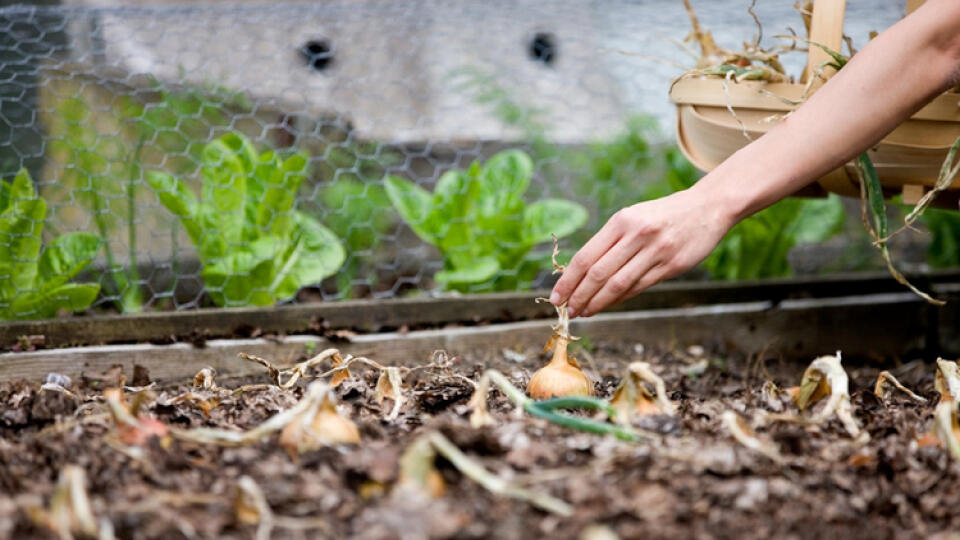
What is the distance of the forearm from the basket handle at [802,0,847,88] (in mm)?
380

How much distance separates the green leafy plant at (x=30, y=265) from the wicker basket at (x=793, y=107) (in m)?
1.41

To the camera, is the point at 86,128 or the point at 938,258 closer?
the point at 86,128

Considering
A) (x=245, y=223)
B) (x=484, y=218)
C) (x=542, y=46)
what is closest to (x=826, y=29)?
(x=484, y=218)

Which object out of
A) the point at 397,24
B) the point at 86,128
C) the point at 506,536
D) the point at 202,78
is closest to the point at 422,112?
the point at 397,24

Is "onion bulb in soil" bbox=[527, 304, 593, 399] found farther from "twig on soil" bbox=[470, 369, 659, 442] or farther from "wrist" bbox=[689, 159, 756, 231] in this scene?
"wrist" bbox=[689, 159, 756, 231]

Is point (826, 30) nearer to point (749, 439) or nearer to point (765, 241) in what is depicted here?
point (749, 439)

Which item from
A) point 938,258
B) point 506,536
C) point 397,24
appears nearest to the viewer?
point 506,536

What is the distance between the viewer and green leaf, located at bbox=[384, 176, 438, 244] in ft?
8.14

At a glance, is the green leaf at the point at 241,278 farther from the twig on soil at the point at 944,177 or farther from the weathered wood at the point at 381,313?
the twig on soil at the point at 944,177

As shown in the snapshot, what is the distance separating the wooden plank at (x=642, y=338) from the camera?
1874mm

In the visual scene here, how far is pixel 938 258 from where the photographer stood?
10.0 feet

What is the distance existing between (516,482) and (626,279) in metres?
0.56

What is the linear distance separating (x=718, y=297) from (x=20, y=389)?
1.84m

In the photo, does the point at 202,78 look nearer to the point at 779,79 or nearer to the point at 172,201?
the point at 172,201
